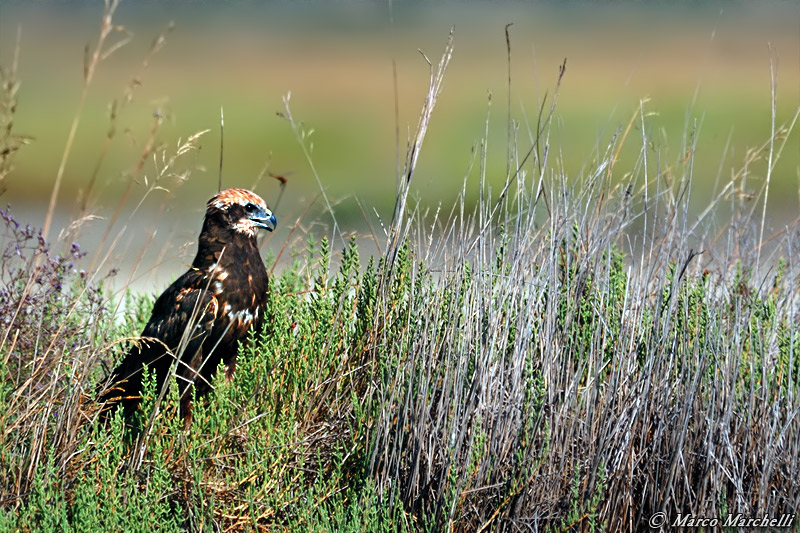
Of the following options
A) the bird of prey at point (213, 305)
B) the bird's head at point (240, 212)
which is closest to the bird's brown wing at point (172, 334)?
the bird of prey at point (213, 305)

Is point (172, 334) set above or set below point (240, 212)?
below

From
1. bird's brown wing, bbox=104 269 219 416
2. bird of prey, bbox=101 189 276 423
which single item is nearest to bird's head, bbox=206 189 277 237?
bird of prey, bbox=101 189 276 423

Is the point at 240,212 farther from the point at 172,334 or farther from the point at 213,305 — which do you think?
the point at 172,334

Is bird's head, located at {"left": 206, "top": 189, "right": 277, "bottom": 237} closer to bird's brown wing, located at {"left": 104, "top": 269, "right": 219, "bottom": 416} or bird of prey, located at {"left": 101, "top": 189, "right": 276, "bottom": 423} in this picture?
bird of prey, located at {"left": 101, "top": 189, "right": 276, "bottom": 423}

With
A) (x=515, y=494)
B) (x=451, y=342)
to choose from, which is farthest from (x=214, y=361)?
(x=515, y=494)

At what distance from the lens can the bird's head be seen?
3.57 metres

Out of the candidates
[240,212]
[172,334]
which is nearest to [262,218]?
[240,212]

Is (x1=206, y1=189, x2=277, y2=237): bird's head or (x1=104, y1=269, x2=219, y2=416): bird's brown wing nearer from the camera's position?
(x1=104, y1=269, x2=219, y2=416): bird's brown wing

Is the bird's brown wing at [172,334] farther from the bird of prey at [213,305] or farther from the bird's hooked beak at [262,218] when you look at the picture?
the bird's hooked beak at [262,218]

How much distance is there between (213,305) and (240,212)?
1.28ft

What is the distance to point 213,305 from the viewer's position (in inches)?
135

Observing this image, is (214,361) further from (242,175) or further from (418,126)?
(242,175)

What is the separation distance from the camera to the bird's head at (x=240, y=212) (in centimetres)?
357

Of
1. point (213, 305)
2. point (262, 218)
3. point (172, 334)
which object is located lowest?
point (172, 334)
